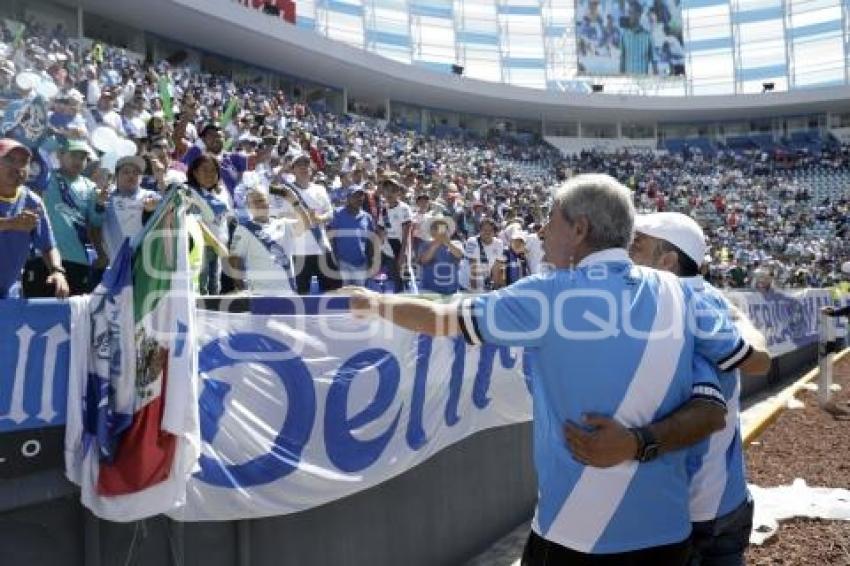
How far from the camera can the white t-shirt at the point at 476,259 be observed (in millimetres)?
9969

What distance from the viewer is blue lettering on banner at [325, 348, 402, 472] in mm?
4027

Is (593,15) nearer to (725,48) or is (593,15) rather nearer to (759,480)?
(725,48)

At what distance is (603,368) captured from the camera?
7.05ft

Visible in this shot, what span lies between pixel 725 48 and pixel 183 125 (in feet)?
159

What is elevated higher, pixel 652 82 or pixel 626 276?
pixel 652 82

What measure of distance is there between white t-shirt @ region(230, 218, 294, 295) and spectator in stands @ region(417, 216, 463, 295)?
3.09 m

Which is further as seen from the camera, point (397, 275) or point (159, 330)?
point (397, 275)

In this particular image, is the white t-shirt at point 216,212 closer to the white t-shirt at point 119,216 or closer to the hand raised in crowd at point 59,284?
the white t-shirt at point 119,216

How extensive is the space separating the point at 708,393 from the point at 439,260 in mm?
7361

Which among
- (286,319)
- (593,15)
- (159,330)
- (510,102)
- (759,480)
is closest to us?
(159,330)

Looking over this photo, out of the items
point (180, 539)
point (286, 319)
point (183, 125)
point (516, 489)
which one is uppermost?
point (183, 125)

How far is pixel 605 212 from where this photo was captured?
2.21m

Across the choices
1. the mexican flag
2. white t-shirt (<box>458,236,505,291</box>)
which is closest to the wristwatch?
the mexican flag

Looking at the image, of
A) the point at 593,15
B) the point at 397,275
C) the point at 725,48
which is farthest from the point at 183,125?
the point at 725,48
